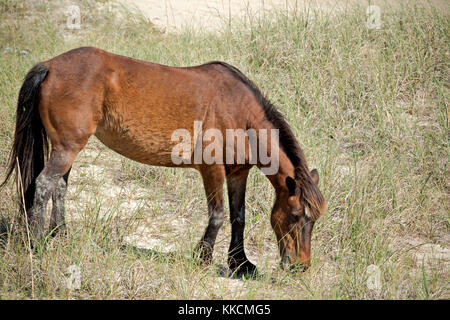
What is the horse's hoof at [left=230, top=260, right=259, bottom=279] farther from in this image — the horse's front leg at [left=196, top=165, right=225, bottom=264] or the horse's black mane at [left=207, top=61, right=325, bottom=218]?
the horse's black mane at [left=207, top=61, right=325, bottom=218]

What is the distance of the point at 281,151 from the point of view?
405 cm

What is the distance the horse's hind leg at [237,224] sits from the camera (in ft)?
13.9

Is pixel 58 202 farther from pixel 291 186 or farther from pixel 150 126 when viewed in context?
pixel 291 186

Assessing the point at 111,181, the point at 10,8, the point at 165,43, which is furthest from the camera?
the point at 10,8

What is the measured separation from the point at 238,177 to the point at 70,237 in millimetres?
1464

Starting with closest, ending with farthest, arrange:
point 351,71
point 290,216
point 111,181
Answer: point 290,216
point 111,181
point 351,71

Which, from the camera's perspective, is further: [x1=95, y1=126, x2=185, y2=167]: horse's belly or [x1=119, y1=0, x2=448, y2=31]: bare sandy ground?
[x1=119, y1=0, x2=448, y2=31]: bare sandy ground

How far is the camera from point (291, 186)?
3.89m

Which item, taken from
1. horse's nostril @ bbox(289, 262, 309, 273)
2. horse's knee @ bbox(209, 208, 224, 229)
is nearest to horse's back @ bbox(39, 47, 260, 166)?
horse's knee @ bbox(209, 208, 224, 229)

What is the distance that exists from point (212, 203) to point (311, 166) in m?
1.61

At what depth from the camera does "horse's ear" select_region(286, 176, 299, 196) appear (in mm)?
3859

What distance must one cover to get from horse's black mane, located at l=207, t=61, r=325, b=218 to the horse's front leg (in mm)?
563
